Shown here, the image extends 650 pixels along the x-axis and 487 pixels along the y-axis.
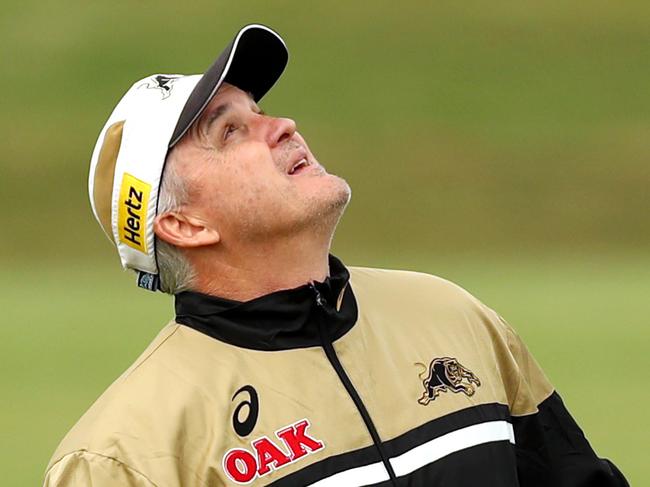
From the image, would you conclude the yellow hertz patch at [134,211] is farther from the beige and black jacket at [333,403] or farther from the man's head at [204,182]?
the beige and black jacket at [333,403]

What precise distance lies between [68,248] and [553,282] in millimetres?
4262

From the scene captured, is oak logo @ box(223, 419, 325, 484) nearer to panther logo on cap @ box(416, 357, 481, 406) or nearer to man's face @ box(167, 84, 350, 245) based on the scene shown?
panther logo on cap @ box(416, 357, 481, 406)

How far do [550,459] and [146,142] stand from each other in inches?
40.3

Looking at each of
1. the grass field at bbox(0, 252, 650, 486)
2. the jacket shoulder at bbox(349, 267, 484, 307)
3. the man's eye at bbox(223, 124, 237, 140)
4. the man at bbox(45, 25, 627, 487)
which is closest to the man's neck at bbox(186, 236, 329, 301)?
the man at bbox(45, 25, 627, 487)

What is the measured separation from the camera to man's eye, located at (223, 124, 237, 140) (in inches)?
120

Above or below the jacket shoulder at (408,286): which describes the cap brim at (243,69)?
above

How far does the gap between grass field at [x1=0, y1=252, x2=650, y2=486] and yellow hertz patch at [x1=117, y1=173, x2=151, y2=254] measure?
3535 mm

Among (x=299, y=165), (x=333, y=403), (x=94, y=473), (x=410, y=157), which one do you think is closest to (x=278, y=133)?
(x=299, y=165)

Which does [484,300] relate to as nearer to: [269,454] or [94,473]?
[269,454]

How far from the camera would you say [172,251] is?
305 centimetres

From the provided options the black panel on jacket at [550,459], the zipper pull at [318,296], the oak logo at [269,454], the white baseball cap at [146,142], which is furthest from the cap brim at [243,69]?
the black panel on jacket at [550,459]

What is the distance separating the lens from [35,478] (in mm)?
6422

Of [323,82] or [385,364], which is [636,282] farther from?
[385,364]

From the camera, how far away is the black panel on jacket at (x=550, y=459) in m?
3.09
